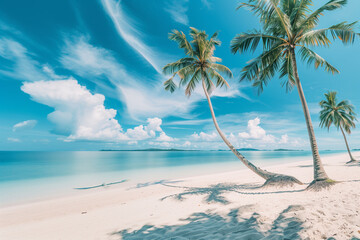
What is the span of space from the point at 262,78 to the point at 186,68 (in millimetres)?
4529

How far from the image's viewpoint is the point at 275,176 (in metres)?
7.40

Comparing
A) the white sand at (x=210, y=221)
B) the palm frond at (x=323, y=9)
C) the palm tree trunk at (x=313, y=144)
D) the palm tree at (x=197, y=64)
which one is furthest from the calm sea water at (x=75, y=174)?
the palm frond at (x=323, y=9)

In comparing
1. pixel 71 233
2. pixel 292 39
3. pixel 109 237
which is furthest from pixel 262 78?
pixel 71 233

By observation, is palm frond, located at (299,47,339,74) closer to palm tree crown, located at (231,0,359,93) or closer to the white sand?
palm tree crown, located at (231,0,359,93)

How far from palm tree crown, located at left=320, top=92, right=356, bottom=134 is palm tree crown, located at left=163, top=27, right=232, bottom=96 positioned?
50.6 ft

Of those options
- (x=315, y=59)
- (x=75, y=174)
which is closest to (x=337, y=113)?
(x=315, y=59)

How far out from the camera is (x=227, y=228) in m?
3.57

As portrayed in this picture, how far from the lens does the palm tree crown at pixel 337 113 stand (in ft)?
58.7

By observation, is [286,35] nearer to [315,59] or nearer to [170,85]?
[315,59]

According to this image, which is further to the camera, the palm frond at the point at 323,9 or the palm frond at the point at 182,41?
the palm frond at the point at 182,41

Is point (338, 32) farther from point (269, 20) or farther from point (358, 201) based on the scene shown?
point (358, 201)

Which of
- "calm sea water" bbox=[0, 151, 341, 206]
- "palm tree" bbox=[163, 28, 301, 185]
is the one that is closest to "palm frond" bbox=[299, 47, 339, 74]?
"palm tree" bbox=[163, 28, 301, 185]

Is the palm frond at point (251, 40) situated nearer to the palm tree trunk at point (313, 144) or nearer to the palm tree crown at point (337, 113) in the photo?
the palm tree trunk at point (313, 144)

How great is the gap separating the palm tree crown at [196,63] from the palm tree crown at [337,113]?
15.4m
